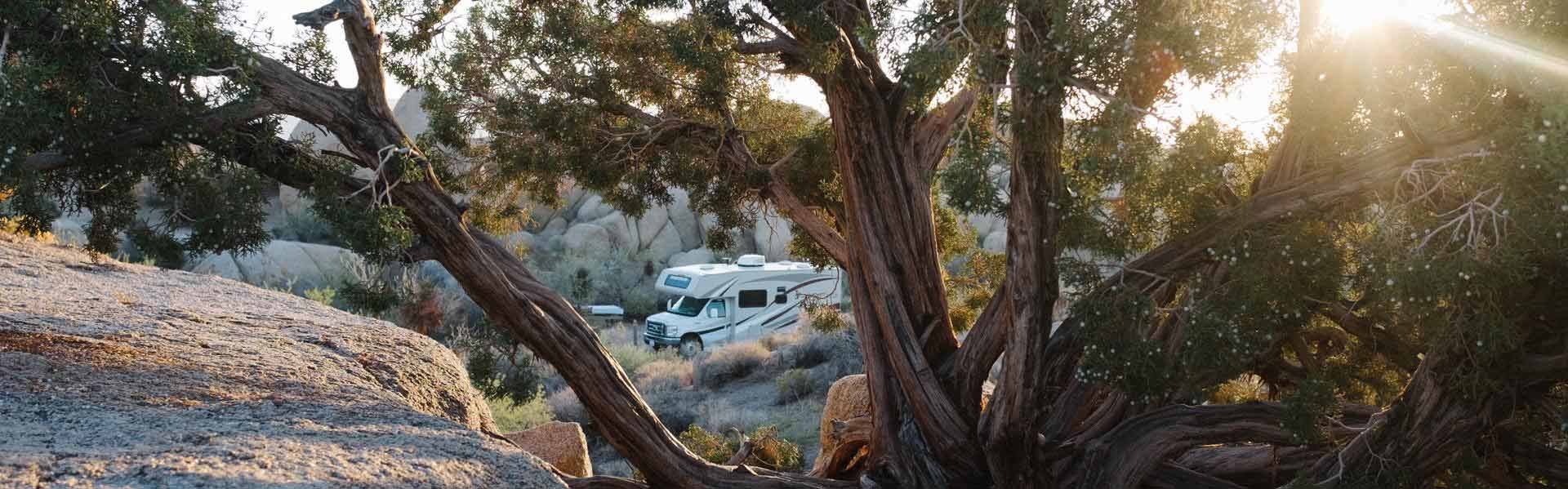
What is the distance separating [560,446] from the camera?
1118 centimetres

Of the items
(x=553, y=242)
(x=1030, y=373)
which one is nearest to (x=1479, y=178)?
(x=1030, y=373)

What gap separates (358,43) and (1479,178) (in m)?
6.43

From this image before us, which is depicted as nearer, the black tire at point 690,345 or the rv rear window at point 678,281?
the rv rear window at point 678,281

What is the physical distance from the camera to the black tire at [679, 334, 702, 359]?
24.3m

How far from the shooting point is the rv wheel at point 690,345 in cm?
2434

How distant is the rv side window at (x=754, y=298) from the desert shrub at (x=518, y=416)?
800 cm

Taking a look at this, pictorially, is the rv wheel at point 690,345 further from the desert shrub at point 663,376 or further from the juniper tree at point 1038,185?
the juniper tree at point 1038,185

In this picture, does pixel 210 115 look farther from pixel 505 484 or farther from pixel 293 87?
pixel 505 484

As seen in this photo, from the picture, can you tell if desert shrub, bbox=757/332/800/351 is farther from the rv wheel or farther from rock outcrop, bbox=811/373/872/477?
rock outcrop, bbox=811/373/872/477

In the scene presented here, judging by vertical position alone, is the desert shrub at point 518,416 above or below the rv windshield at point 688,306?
below

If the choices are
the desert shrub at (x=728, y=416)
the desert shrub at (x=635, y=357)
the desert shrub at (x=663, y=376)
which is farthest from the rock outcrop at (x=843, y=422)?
the desert shrub at (x=635, y=357)

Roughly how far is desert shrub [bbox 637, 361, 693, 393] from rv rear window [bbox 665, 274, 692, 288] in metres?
2.68

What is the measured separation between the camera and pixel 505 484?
16.5 feet

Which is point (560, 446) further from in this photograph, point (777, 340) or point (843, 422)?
point (777, 340)
